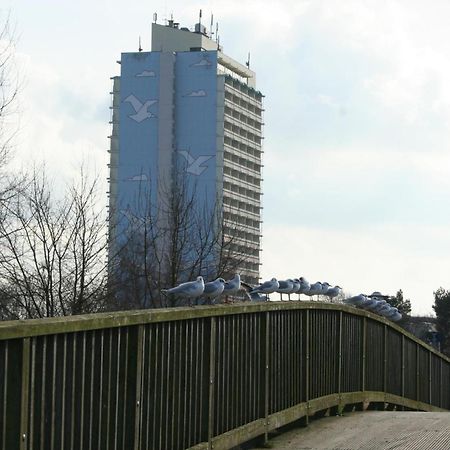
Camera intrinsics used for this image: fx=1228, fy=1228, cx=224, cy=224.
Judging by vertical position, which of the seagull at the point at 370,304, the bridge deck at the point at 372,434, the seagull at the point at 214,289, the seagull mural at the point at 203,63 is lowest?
the bridge deck at the point at 372,434

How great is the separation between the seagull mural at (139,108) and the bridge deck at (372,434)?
144789 millimetres

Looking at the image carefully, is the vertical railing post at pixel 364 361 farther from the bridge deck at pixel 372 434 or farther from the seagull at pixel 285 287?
the bridge deck at pixel 372 434

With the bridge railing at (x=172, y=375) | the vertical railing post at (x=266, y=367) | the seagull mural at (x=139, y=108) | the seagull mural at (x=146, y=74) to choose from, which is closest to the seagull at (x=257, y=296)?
the bridge railing at (x=172, y=375)

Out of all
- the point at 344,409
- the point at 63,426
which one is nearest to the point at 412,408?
the point at 344,409

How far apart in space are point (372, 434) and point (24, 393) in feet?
21.6

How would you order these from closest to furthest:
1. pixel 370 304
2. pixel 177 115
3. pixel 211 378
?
pixel 211 378 → pixel 370 304 → pixel 177 115

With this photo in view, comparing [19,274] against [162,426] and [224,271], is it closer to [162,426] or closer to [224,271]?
[224,271]

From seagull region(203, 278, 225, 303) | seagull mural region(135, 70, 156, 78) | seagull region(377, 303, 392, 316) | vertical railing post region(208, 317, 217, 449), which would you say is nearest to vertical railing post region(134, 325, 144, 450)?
vertical railing post region(208, 317, 217, 449)

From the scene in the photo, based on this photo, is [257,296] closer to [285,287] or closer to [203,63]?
[285,287]

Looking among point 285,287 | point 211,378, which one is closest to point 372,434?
point 211,378

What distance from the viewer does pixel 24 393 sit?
248 inches

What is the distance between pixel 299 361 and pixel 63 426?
6.50 metres

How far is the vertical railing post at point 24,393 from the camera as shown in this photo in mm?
6285

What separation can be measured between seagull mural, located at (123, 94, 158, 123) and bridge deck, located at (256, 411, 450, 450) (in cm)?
14479
